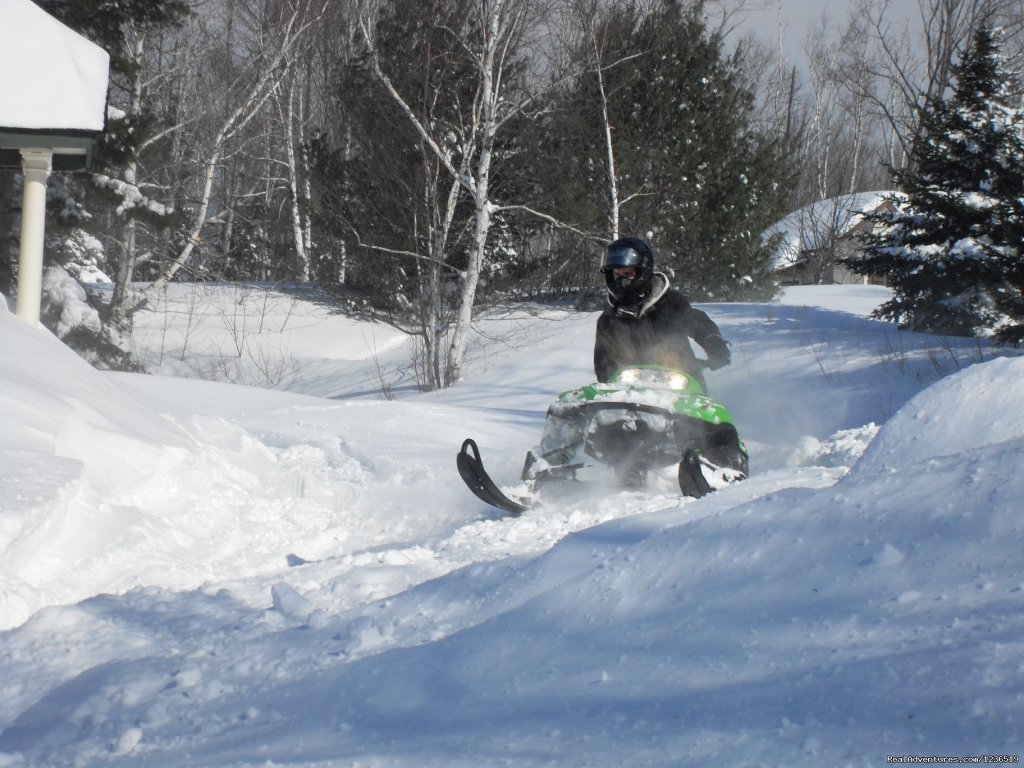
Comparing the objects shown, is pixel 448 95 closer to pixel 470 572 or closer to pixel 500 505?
pixel 500 505

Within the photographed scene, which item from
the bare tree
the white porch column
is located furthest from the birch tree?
the white porch column

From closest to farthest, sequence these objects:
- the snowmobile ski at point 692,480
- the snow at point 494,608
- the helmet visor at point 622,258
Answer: the snow at point 494,608, the snowmobile ski at point 692,480, the helmet visor at point 622,258

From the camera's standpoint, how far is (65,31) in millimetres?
10906

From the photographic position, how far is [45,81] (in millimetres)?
10344

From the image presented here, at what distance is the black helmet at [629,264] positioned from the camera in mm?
6328

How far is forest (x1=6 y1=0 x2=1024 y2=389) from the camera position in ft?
46.9

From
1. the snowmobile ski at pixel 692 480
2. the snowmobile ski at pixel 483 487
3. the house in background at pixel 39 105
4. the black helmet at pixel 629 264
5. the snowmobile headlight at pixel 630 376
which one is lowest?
the snowmobile ski at pixel 483 487

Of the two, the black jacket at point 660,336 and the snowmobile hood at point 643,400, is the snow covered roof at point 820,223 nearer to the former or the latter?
the black jacket at point 660,336

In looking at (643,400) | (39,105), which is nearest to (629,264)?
(643,400)

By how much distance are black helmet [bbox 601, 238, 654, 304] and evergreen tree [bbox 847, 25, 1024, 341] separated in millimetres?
5380

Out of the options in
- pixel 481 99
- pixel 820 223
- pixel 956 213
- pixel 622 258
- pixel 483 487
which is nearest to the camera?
pixel 483 487

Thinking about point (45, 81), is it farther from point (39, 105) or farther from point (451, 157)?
point (451, 157)

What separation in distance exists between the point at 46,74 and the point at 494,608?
9.93m

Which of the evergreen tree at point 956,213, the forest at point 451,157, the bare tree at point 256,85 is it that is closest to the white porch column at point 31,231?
the forest at point 451,157
